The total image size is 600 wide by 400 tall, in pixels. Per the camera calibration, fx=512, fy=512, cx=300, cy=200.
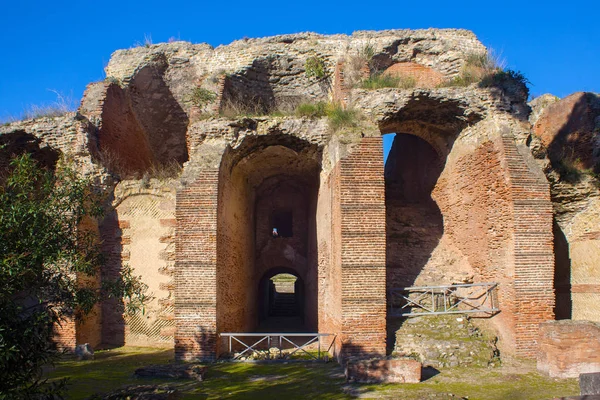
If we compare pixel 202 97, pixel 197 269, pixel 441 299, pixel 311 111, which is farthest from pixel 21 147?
pixel 441 299

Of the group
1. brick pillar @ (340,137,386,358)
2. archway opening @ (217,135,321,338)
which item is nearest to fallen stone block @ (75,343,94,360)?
archway opening @ (217,135,321,338)

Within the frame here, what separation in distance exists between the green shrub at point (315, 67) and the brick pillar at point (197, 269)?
5161mm

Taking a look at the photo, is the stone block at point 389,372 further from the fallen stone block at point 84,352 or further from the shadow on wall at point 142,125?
the shadow on wall at point 142,125

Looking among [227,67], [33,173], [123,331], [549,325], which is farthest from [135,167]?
[549,325]

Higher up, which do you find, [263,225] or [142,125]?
[142,125]

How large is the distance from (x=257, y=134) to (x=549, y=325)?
6.93 m

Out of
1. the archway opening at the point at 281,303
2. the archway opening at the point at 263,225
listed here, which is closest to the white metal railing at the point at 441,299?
the archway opening at the point at 263,225

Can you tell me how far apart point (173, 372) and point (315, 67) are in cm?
909

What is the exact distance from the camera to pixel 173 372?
898cm

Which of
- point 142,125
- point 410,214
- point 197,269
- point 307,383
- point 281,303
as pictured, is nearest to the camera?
point 307,383

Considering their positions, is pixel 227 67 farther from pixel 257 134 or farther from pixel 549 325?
pixel 549 325

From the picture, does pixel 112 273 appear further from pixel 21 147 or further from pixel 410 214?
pixel 410 214

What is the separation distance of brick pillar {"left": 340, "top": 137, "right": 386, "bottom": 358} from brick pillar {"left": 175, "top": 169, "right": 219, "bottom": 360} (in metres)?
2.68

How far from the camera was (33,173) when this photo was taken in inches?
234
